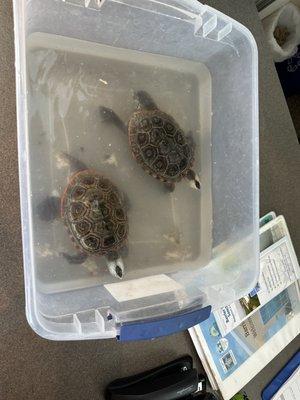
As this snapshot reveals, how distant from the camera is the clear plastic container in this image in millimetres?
853

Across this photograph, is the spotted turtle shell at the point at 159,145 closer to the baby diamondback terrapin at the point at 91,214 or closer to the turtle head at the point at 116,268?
the baby diamondback terrapin at the point at 91,214

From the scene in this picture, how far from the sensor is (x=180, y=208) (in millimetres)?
1140

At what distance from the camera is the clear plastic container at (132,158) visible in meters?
0.85

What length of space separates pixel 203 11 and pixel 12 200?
542 millimetres

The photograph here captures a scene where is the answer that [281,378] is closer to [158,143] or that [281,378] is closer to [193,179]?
[193,179]

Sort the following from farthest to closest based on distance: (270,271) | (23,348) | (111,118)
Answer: (270,271) → (111,118) → (23,348)

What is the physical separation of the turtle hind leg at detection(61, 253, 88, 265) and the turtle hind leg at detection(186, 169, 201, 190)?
0.34m

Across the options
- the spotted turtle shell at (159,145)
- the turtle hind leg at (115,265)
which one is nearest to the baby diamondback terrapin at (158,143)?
the spotted turtle shell at (159,145)

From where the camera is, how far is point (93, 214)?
1.00 meters

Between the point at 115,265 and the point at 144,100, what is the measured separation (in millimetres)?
422

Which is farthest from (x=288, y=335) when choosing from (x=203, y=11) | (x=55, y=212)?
(x=203, y=11)

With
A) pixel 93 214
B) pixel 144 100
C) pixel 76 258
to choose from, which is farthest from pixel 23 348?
pixel 144 100

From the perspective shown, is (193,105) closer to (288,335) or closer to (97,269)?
(97,269)

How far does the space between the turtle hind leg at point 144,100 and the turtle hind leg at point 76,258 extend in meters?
0.40
